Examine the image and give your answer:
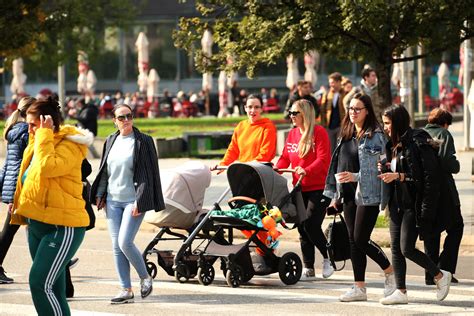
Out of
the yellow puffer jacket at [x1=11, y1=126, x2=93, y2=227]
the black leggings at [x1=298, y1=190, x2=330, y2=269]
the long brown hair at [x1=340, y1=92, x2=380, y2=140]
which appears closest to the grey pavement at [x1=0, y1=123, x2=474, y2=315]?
the black leggings at [x1=298, y1=190, x2=330, y2=269]

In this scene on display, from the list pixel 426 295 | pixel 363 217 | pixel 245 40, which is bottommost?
pixel 426 295

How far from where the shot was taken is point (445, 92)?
193 ft

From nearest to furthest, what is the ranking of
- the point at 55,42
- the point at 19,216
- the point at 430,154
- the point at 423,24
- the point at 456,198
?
the point at 19,216 < the point at 430,154 < the point at 456,198 < the point at 423,24 < the point at 55,42

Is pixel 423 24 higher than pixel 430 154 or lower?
higher

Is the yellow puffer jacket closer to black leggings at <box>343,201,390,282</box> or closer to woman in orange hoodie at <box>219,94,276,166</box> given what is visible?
black leggings at <box>343,201,390,282</box>

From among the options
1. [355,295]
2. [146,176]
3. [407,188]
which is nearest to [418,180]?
[407,188]

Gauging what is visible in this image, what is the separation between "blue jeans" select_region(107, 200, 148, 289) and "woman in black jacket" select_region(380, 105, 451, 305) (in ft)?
7.02

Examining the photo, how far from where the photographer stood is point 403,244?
11.1 meters

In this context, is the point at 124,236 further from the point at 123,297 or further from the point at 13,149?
the point at 13,149

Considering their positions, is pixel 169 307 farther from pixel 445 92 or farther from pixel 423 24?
pixel 445 92

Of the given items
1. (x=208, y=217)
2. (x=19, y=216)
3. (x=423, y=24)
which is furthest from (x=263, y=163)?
(x=423, y=24)

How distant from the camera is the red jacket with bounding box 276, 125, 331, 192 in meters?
12.9

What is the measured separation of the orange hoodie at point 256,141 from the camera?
13.3 metres

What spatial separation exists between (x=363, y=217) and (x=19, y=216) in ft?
10.3
